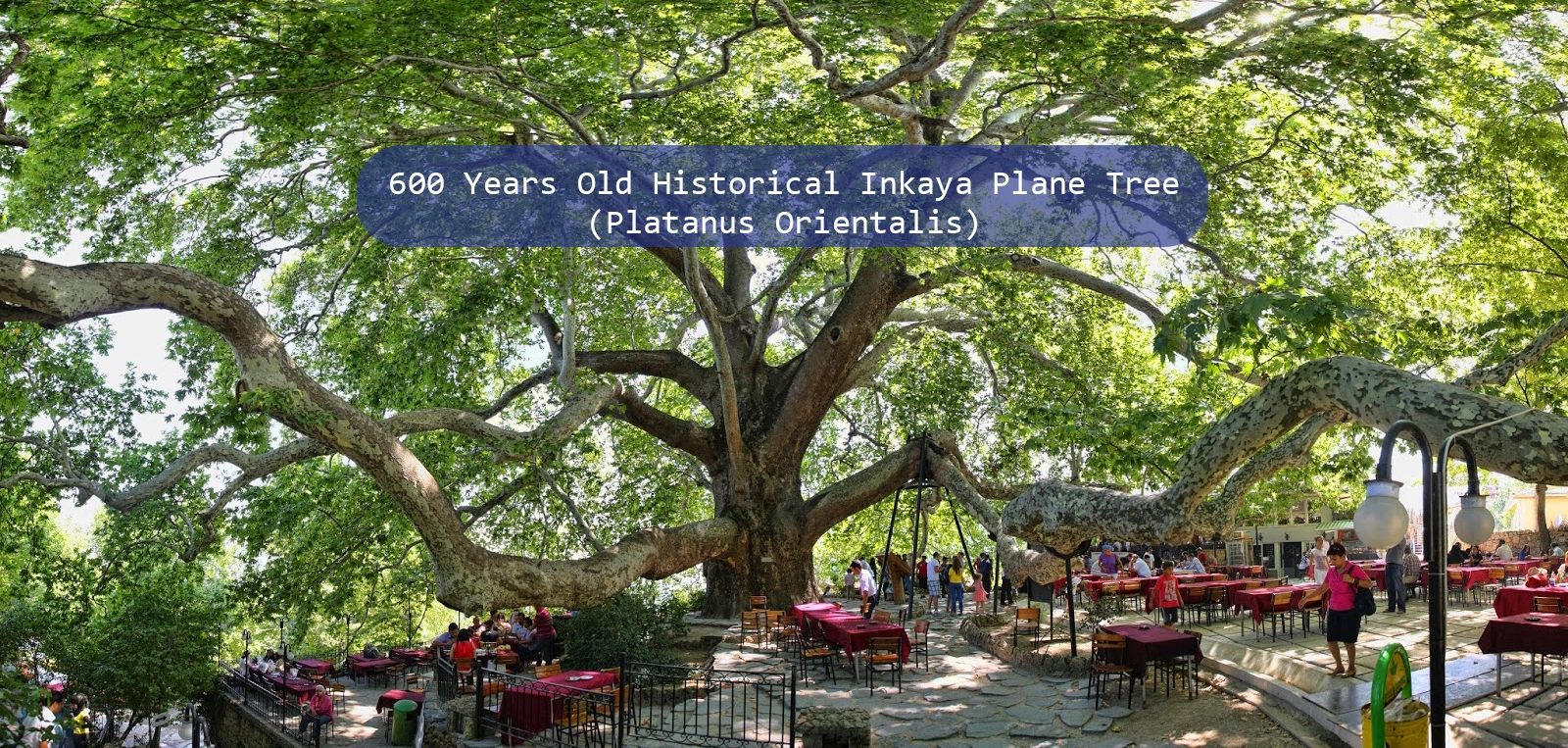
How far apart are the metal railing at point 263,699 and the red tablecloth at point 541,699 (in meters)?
7.16

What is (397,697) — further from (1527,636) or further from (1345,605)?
(1527,636)

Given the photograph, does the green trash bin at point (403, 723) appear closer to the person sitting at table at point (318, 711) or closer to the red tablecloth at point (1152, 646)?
the person sitting at table at point (318, 711)

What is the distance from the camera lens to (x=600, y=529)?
19.3m

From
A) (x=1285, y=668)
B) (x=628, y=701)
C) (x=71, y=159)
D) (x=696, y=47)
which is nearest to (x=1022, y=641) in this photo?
(x=1285, y=668)

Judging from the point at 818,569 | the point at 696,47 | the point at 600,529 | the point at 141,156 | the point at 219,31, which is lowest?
the point at 818,569

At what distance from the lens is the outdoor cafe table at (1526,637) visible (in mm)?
9500

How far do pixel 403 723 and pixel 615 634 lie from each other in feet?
12.1

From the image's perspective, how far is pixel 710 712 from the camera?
12.3 m

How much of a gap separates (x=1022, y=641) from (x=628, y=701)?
6.37 meters

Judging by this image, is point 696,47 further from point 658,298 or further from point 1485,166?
point 1485,166

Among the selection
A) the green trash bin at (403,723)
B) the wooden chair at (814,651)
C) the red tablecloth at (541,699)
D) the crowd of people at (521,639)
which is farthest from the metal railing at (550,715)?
the green trash bin at (403,723)

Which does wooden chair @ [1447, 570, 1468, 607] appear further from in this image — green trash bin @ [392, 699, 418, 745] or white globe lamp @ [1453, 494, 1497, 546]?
green trash bin @ [392, 699, 418, 745]

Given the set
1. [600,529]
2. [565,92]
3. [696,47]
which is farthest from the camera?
[600,529]

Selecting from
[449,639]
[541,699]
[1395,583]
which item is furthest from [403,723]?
[1395,583]
